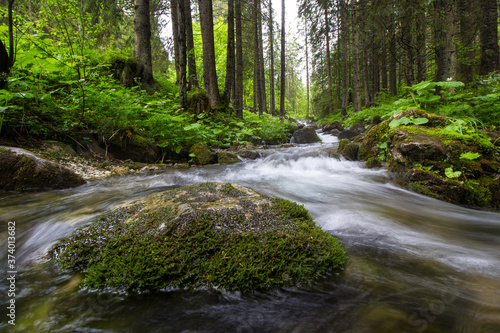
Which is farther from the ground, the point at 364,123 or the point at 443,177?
the point at 364,123

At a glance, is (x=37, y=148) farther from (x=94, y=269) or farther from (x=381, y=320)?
(x=381, y=320)

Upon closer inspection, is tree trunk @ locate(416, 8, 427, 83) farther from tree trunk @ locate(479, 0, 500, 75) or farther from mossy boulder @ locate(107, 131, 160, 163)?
mossy boulder @ locate(107, 131, 160, 163)

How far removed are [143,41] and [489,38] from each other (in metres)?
13.2

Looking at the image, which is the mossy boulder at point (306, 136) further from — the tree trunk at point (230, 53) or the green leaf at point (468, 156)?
the green leaf at point (468, 156)

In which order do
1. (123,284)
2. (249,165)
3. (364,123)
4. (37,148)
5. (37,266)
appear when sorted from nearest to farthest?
1. (123,284)
2. (37,266)
3. (37,148)
4. (249,165)
5. (364,123)

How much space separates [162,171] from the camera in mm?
5828

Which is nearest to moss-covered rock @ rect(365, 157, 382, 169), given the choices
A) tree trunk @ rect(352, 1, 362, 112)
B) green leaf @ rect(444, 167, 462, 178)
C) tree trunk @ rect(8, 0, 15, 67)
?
green leaf @ rect(444, 167, 462, 178)

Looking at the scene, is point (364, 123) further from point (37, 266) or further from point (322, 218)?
point (37, 266)

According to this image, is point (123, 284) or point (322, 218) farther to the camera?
point (322, 218)

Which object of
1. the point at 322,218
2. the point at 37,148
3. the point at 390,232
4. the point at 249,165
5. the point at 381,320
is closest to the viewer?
the point at 381,320

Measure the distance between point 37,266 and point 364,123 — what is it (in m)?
14.1

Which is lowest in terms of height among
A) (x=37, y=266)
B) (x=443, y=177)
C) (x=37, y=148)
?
(x=37, y=266)

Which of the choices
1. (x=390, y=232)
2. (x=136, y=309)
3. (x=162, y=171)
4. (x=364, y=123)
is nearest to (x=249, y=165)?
(x=162, y=171)

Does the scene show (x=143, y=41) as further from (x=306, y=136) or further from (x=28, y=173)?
(x=306, y=136)
